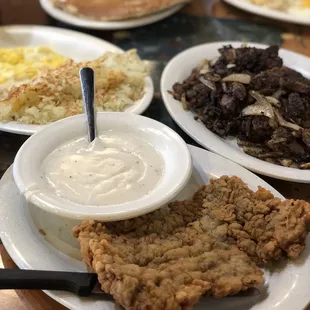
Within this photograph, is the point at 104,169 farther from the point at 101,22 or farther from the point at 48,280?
the point at 101,22

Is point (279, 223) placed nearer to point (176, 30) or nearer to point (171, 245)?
point (171, 245)

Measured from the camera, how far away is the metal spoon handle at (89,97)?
2.03 meters

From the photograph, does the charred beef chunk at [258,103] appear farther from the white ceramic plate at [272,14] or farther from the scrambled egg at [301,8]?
the scrambled egg at [301,8]

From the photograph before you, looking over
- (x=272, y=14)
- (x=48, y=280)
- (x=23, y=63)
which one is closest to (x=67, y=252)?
(x=48, y=280)

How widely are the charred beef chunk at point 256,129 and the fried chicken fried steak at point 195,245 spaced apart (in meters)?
0.56

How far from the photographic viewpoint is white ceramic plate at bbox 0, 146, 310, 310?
1.52 meters

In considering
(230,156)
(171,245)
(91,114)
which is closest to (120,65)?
(91,114)

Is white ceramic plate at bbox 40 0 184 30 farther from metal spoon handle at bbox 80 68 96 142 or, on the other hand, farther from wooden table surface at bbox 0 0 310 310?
metal spoon handle at bbox 80 68 96 142

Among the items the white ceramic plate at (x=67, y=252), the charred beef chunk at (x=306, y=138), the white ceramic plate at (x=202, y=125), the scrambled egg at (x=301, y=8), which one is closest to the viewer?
the white ceramic plate at (x=67, y=252)

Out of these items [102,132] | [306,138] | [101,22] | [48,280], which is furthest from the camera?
[101,22]

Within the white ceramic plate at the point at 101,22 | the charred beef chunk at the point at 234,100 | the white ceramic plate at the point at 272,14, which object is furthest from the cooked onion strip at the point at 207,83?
the white ceramic plate at the point at 272,14

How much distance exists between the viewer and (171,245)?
1610mm

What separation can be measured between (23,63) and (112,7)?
96 cm

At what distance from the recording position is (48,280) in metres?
1.46
